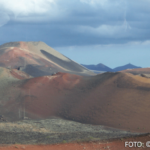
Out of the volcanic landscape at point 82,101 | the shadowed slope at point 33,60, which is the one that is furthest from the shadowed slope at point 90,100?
the shadowed slope at point 33,60

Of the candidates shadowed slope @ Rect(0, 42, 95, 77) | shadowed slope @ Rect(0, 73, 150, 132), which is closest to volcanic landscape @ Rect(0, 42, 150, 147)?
shadowed slope @ Rect(0, 73, 150, 132)

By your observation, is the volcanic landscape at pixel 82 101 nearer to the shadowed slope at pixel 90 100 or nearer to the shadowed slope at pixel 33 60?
the shadowed slope at pixel 90 100

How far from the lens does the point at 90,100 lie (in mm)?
35844

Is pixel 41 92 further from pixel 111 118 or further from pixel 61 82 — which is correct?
pixel 111 118

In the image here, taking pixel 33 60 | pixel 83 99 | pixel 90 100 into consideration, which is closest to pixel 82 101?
pixel 83 99

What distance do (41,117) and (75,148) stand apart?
2001 centimetres

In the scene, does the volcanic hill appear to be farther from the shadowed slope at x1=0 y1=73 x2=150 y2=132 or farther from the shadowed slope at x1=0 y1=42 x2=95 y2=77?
the shadowed slope at x1=0 y1=42 x2=95 y2=77

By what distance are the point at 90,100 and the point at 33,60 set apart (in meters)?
52.4

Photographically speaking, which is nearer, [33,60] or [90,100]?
[90,100]

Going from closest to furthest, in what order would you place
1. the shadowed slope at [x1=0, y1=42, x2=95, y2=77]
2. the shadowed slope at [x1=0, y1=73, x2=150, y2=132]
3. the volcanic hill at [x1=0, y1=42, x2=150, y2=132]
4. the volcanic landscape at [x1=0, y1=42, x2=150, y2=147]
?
the volcanic landscape at [x1=0, y1=42, x2=150, y2=147] → the shadowed slope at [x1=0, y1=73, x2=150, y2=132] → the volcanic hill at [x1=0, y1=42, x2=150, y2=132] → the shadowed slope at [x1=0, y1=42, x2=95, y2=77]

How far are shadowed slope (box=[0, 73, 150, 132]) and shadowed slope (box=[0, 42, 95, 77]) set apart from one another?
31.4 m

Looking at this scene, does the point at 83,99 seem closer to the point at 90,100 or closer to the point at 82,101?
the point at 82,101

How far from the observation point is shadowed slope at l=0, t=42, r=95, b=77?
Result: 76.8 meters

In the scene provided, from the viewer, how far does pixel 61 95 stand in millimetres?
38969
